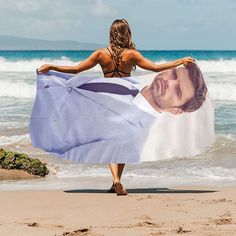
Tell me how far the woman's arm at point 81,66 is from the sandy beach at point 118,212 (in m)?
1.18

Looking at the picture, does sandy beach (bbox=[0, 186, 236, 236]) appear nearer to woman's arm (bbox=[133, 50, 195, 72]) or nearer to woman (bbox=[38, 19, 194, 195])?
woman (bbox=[38, 19, 194, 195])

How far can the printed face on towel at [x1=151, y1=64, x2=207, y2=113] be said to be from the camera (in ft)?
20.2

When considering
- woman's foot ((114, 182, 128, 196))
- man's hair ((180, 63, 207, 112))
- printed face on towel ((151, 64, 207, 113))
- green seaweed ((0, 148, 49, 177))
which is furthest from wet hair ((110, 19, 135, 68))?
green seaweed ((0, 148, 49, 177))

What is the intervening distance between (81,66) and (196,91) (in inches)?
46.6

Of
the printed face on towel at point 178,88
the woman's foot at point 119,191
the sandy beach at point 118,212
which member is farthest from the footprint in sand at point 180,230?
the printed face on towel at point 178,88

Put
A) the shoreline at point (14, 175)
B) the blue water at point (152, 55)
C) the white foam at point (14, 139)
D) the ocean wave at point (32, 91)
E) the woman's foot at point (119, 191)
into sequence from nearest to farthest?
1. the woman's foot at point (119, 191)
2. the shoreline at point (14, 175)
3. the white foam at point (14, 139)
4. the ocean wave at point (32, 91)
5. the blue water at point (152, 55)

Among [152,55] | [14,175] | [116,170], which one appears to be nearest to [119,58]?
[116,170]

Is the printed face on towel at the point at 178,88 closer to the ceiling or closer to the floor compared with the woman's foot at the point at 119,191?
closer to the ceiling

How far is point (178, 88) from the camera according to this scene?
6211mm

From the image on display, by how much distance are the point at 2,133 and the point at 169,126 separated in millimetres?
6300

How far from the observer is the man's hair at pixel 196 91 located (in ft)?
20.3

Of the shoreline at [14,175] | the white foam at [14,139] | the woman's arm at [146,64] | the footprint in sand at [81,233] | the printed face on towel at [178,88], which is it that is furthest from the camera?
the white foam at [14,139]

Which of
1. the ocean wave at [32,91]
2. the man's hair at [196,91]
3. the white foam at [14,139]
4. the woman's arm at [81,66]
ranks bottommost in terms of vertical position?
the ocean wave at [32,91]

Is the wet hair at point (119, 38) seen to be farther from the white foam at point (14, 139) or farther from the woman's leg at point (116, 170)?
the white foam at point (14, 139)
